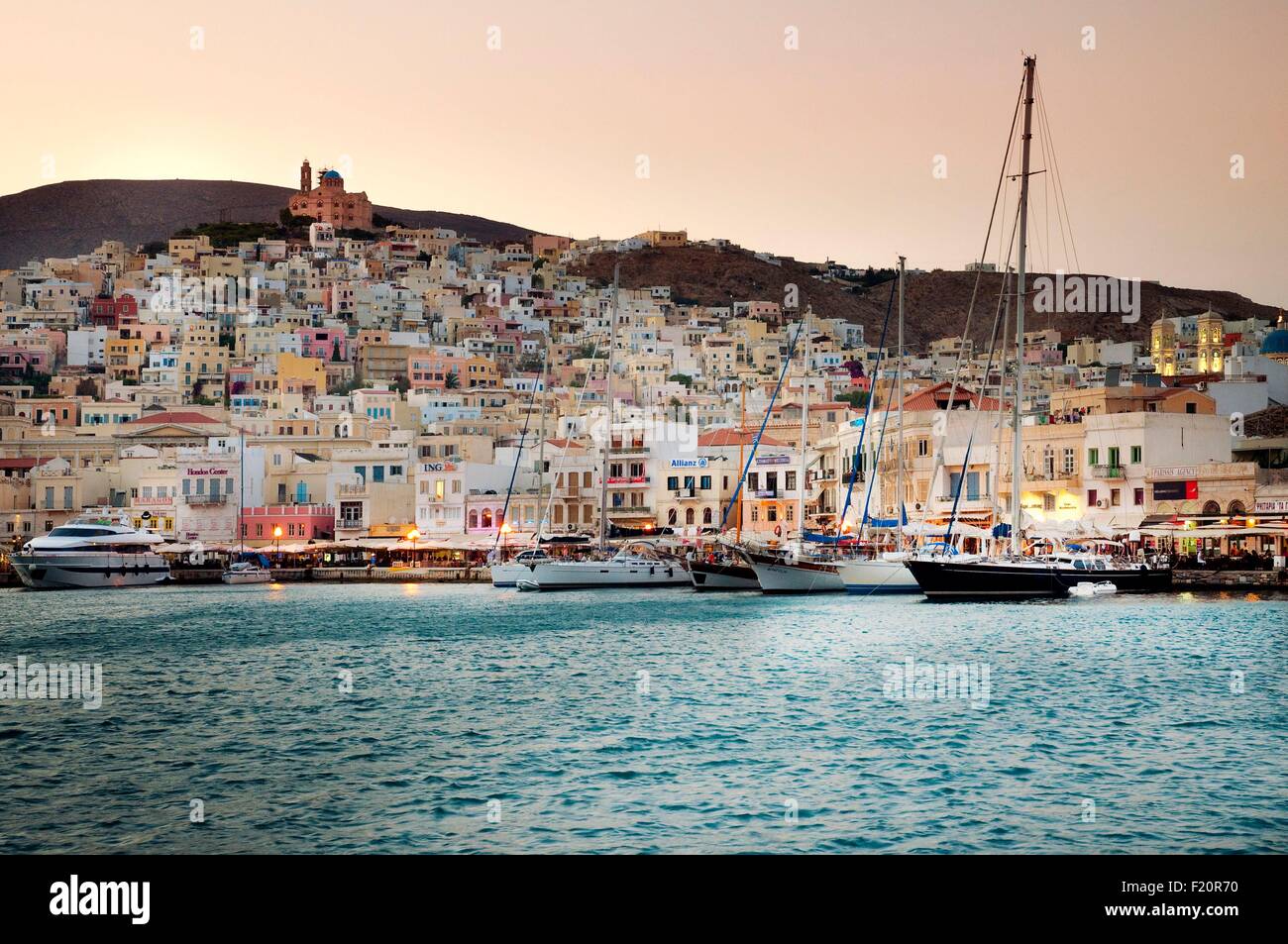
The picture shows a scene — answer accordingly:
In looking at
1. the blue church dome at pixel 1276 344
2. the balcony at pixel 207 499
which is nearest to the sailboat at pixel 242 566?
the balcony at pixel 207 499

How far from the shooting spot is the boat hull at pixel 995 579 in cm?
3284

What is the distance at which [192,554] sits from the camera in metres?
57.4

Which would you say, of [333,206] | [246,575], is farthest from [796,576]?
[333,206]

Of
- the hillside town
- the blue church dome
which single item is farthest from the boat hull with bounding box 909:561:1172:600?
the blue church dome

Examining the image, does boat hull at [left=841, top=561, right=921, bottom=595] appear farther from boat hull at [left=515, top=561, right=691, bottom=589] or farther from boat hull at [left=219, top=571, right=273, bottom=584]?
boat hull at [left=219, top=571, right=273, bottom=584]

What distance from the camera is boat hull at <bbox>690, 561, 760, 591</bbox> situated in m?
42.0

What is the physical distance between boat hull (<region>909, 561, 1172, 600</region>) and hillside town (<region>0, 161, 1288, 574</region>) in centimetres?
174

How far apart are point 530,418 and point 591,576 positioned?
43.5 meters

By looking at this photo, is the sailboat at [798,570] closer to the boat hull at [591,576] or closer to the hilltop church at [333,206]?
the boat hull at [591,576]

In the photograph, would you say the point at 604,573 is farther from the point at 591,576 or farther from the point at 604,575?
the point at 591,576

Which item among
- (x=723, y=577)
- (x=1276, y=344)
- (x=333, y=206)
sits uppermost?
(x=333, y=206)

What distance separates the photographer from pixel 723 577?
4241 cm

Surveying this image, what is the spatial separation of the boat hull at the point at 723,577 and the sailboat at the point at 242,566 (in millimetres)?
19846
